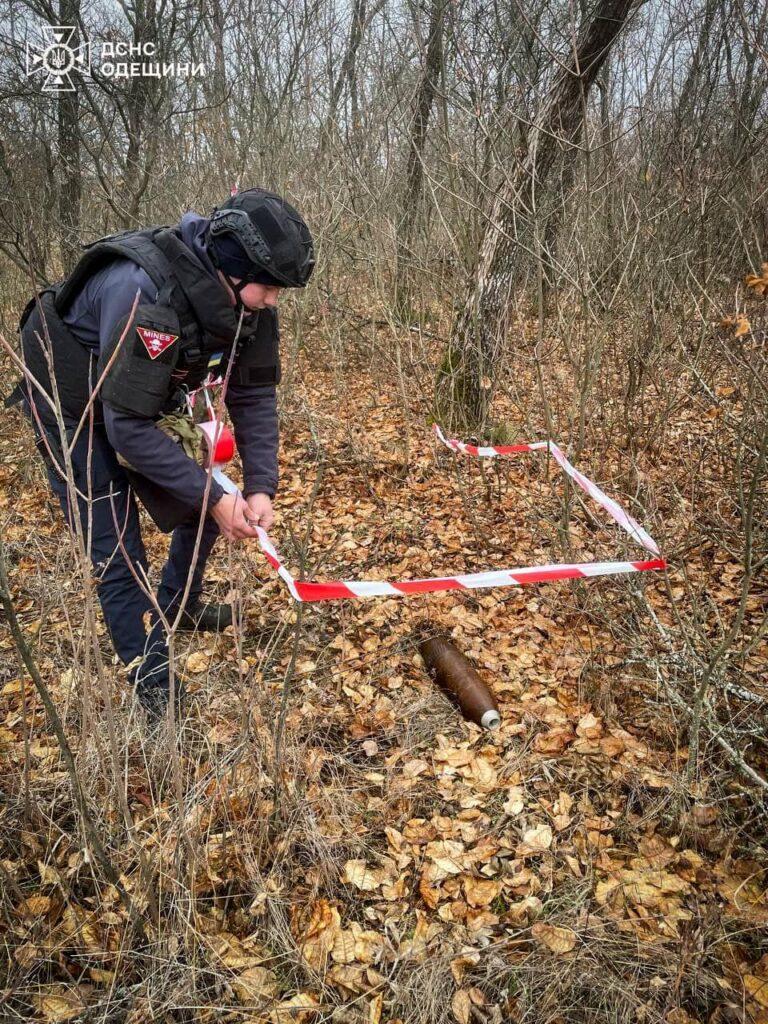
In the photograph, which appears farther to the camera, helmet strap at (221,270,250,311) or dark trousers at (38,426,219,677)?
dark trousers at (38,426,219,677)

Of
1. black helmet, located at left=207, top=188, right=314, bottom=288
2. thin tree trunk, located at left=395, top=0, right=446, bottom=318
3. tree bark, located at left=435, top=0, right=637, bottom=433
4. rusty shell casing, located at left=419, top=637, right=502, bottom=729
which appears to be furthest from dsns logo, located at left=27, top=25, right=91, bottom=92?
rusty shell casing, located at left=419, top=637, right=502, bottom=729

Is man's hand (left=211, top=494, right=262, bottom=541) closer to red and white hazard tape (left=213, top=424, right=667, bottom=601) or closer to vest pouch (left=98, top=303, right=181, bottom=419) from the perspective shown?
red and white hazard tape (left=213, top=424, right=667, bottom=601)

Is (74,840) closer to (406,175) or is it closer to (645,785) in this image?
(645,785)

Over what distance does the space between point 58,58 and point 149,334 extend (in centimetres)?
765

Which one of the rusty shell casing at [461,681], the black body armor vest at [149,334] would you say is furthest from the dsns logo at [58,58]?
the rusty shell casing at [461,681]

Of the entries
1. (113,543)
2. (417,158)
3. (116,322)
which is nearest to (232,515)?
(113,543)

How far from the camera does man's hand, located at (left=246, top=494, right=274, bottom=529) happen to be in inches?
111

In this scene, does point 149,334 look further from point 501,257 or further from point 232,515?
point 501,257

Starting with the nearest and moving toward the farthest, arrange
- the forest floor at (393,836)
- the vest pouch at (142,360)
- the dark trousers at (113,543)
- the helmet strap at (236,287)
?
the forest floor at (393,836), the vest pouch at (142,360), the helmet strap at (236,287), the dark trousers at (113,543)

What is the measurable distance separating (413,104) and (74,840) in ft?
20.5

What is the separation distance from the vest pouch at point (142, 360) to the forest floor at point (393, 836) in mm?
726

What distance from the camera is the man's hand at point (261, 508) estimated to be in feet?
9.27

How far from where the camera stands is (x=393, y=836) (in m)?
2.30

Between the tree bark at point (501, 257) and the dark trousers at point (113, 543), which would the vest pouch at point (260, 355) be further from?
the tree bark at point (501, 257)
